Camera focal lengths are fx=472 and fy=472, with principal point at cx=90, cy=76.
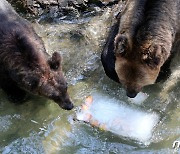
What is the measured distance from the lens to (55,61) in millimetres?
6145

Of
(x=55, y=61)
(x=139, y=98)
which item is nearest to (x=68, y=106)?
(x=55, y=61)

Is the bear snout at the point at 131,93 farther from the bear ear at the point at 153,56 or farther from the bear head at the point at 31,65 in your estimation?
the bear head at the point at 31,65

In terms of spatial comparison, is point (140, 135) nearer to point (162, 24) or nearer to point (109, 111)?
point (109, 111)

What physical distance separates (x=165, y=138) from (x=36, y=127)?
5.91 ft

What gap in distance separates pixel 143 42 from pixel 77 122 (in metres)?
1.57

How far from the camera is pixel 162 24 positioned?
635 cm

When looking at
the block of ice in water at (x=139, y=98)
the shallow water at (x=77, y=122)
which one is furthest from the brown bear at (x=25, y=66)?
the block of ice in water at (x=139, y=98)

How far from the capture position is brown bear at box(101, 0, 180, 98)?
19.2ft

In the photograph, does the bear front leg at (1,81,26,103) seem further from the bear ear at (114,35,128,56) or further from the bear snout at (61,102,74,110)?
the bear ear at (114,35,128,56)

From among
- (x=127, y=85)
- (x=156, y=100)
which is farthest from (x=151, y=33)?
(x=156, y=100)

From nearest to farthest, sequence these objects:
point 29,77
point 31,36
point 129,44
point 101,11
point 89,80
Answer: point 129,44 < point 29,77 < point 31,36 < point 89,80 < point 101,11

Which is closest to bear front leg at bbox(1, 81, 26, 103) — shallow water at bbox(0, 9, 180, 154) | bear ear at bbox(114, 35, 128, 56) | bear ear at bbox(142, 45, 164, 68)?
shallow water at bbox(0, 9, 180, 154)

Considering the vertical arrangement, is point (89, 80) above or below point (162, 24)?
below

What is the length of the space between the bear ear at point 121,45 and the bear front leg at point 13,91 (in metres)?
1.74
